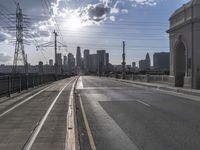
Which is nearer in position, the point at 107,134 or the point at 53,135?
the point at 53,135

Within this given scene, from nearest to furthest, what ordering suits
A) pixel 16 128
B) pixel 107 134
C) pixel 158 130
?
pixel 107 134, pixel 158 130, pixel 16 128

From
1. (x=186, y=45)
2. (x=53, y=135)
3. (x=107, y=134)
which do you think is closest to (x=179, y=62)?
(x=186, y=45)

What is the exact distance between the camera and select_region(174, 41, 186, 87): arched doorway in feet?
126

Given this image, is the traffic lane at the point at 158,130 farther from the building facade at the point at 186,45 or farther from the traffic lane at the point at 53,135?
the building facade at the point at 186,45

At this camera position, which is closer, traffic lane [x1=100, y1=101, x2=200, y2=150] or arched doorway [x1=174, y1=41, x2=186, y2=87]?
traffic lane [x1=100, y1=101, x2=200, y2=150]

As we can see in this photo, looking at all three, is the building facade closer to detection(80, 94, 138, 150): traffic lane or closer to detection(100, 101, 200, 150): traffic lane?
detection(100, 101, 200, 150): traffic lane

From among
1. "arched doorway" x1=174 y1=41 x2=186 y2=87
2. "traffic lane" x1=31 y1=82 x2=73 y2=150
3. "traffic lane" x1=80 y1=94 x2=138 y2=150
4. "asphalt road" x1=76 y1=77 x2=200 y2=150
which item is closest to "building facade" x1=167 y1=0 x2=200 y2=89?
"arched doorway" x1=174 y1=41 x2=186 y2=87

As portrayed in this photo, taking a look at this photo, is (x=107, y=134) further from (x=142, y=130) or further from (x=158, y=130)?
(x=158, y=130)

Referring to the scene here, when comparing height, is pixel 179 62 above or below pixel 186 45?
below

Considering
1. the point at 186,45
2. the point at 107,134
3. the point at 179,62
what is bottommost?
the point at 107,134

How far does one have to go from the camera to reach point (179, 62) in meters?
38.9

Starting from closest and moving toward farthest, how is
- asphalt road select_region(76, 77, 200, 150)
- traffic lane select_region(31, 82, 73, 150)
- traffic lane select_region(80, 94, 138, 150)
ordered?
1. traffic lane select_region(31, 82, 73, 150)
2. traffic lane select_region(80, 94, 138, 150)
3. asphalt road select_region(76, 77, 200, 150)

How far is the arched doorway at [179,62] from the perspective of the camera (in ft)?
126

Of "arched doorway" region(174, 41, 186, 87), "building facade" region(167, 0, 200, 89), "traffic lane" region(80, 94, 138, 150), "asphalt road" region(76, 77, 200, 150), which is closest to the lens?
"traffic lane" region(80, 94, 138, 150)
